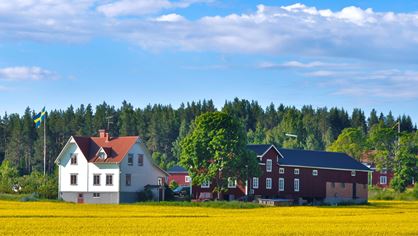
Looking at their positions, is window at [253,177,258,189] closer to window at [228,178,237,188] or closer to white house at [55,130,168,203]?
window at [228,178,237,188]

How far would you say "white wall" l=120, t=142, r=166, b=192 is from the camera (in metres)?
97.4

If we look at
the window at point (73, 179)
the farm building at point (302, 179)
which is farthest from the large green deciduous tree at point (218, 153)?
the window at point (73, 179)

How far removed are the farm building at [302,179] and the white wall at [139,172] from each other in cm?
505

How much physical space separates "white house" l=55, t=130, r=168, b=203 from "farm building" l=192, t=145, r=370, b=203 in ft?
20.2

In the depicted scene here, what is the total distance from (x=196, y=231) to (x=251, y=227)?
5164 millimetres

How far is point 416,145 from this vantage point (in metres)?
144

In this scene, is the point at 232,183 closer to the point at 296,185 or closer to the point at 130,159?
the point at 130,159

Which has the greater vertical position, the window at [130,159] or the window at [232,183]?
the window at [130,159]

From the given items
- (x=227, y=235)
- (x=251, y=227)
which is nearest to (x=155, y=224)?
(x=251, y=227)

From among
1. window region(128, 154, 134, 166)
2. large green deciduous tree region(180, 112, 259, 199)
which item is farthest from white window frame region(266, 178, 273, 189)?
window region(128, 154, 134, 166)

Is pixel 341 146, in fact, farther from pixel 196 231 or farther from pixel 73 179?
pixel 196 231

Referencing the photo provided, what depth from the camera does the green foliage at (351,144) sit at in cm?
15238

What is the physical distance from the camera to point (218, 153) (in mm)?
93125

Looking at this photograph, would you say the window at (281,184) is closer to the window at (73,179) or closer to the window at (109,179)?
the window at (109,179)
